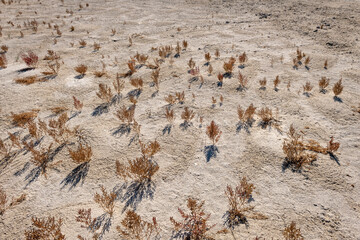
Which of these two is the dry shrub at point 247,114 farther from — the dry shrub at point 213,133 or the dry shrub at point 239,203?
the dry shrub at point 239,203

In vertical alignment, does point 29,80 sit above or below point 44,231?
above

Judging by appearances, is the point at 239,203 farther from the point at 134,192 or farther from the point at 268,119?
the point at 268,119

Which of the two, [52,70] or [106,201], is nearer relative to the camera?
[106,201]

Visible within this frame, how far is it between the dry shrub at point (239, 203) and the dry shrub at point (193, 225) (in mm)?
334

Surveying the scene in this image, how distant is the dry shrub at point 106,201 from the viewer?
315 centimetres

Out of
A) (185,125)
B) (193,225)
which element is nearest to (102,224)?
(193,225)

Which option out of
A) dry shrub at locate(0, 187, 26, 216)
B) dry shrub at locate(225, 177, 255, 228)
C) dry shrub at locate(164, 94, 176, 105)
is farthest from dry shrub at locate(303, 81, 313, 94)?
dry shrub at locate(0, 187, 26, 216)

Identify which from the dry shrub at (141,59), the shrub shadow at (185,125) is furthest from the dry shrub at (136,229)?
the dry shrub at (141,59)

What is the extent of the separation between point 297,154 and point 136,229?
3.11 meters

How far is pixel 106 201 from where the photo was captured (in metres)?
3.20

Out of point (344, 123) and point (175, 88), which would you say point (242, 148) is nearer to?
point (344, 123)

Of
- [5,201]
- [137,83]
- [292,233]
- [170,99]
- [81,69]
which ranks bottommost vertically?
[5,201]

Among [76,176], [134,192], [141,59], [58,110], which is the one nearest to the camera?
[134,192]

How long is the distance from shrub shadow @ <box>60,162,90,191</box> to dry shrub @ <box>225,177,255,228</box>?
251 centimetres
